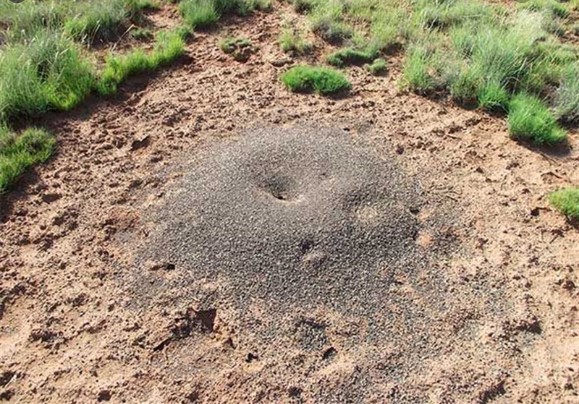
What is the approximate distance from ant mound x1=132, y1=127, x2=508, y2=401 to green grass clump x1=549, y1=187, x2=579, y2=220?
3.09 ft

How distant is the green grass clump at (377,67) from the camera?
6.19 metres

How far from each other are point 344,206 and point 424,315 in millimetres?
977

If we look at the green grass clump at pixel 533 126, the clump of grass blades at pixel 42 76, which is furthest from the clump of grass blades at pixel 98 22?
the green grass clump at pixel 533 126

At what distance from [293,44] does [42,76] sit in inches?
101

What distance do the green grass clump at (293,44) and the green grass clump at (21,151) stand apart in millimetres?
2626

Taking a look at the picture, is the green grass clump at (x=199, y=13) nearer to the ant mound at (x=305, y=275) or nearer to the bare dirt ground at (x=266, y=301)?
the bare dirt ground at (x=266, y=301)

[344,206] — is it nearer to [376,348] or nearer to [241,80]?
[376,348]

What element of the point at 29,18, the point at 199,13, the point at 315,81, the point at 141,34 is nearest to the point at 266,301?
the point at 315,81

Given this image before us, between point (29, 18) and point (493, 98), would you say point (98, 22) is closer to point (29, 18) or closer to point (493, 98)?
point (29, 18)

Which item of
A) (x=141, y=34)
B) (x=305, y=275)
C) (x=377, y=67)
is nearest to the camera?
(x=305, y=275)

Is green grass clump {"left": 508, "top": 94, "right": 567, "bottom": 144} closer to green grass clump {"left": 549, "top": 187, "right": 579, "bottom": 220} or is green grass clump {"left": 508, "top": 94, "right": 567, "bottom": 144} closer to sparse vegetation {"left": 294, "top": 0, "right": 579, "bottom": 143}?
sparse vegetation {"left": 294, "top": 0, "right": 579, "bottom": 143}

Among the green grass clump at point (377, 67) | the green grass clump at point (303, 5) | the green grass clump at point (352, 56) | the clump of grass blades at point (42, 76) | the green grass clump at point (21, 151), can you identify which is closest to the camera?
the green grass clump at point (21, 151)

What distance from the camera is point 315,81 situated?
589 cm

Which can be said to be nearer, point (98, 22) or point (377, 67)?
point (377, 67)
